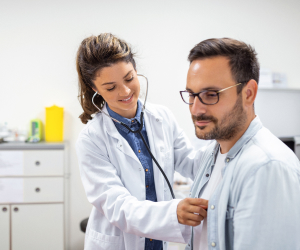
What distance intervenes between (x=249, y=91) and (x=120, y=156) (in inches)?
24.2

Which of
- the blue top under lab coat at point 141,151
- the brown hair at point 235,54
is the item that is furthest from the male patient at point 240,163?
the blue top under lab coat at point 141,151

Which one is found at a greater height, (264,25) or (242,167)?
(264,25)

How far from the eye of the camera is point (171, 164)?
1.39 m

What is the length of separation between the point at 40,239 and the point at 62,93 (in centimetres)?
133

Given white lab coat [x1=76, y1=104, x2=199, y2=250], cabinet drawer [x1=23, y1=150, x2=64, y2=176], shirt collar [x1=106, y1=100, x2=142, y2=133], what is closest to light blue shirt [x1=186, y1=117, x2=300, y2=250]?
white lab coat [x1=76, y1=104, x2=199, y2=250]

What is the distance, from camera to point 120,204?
1134mm

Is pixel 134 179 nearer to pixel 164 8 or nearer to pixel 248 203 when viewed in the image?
pixel 248 203

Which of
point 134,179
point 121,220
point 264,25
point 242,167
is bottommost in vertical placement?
point 121,220

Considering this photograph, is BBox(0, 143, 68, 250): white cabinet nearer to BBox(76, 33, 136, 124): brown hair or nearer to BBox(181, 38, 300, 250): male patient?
BBox(76, 33, 136, 124): brown hair

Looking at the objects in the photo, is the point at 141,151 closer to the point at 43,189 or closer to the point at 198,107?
the point at 198,107

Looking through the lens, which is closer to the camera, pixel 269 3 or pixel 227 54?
pixel 227 54

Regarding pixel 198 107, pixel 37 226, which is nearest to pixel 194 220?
pixel 198 107

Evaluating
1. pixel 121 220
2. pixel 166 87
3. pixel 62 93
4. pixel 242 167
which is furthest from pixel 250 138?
pixel 62 93

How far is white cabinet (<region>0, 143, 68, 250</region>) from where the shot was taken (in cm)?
255
